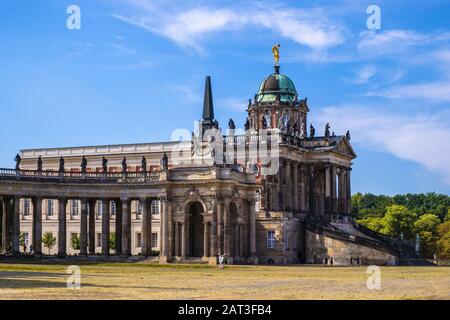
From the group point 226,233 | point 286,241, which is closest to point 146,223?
point 226,233

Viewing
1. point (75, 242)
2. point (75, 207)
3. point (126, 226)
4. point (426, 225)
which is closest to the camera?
point (126, 226)

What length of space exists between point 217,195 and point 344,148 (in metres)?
34.4

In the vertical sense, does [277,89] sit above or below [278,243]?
above

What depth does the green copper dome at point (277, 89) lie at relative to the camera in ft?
393

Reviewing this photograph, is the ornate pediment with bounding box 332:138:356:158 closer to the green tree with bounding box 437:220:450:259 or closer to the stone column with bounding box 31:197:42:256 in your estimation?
the green tree with bounding box 437:220:450:259

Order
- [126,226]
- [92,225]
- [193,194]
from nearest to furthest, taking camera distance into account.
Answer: [193,194] → [126,226] → [92,225]

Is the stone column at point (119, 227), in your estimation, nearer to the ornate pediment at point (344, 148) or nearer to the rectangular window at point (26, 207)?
the ornate pediment at point (344, 148)

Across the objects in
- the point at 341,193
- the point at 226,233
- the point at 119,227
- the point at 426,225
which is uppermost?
the point at 341,193

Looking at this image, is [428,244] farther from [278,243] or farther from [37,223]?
[37,223]

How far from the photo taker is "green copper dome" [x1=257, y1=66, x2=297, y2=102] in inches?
4717

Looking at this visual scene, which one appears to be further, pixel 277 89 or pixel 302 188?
pixel 277 89

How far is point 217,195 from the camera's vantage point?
3531 inches
